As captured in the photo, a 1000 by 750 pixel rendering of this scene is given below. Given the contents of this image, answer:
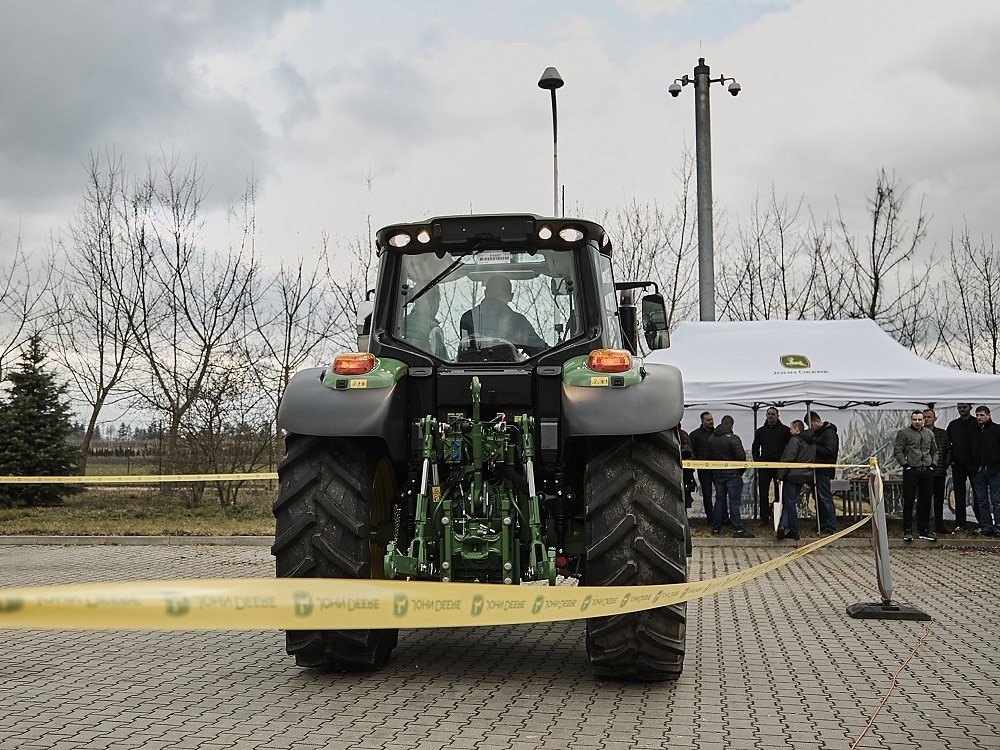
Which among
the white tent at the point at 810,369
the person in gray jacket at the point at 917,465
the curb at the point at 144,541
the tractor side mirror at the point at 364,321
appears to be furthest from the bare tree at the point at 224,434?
the tractor side mirror at the point at 364,321

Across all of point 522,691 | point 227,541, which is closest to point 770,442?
point 227,541

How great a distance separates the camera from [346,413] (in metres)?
6.17

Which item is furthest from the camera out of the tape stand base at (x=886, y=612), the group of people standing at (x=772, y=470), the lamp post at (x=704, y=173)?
the lamp post at (x=704, y=173)

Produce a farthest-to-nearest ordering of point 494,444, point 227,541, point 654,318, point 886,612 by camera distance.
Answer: point 227,541
point 886,612
point 654,318
point 494,444

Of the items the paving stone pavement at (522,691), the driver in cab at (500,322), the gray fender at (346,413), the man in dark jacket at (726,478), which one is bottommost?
the paving stone pavement at (522,691)

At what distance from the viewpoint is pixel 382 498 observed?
700 centimetres

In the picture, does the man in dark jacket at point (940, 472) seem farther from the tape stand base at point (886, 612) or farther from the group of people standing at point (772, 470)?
the tape stand base at point (886, 612)

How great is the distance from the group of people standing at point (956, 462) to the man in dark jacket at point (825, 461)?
90cm

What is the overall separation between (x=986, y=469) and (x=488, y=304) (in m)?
11.7

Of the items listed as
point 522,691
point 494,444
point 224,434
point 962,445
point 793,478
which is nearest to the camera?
point 522,691

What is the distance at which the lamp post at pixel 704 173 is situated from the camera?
65.8ft

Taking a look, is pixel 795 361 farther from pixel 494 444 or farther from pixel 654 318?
pixel 494 444

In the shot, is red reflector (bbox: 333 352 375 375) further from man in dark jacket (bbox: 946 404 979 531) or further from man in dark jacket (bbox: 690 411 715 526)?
man in dark jacket (bbox: 946 404 979 531)

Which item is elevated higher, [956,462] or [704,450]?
[704,450]
